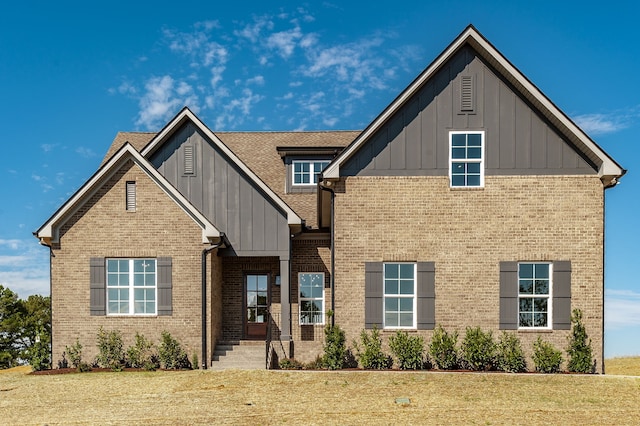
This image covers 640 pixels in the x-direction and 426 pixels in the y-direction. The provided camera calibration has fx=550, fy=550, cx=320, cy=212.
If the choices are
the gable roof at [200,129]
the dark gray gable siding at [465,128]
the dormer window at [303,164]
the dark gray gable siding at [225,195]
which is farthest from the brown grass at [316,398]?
the dormer window at [303,164]

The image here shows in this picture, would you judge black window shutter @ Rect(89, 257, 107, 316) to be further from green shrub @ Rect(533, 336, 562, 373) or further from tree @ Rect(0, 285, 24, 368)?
tree @ Rect(0, 285, 24, 368)

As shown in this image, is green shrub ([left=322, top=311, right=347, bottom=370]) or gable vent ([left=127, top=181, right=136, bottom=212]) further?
gable vent ([left=127, top=181, right=136, bottom=212])

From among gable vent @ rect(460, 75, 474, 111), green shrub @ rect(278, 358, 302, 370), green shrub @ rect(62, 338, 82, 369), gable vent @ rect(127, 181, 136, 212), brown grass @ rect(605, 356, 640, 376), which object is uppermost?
gable vent @ rect(460, 75, 474, 111)

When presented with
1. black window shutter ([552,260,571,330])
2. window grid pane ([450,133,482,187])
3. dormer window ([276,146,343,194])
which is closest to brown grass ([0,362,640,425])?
black window shutter ([552,260,571,330])

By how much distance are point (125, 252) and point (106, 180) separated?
216 centimetres

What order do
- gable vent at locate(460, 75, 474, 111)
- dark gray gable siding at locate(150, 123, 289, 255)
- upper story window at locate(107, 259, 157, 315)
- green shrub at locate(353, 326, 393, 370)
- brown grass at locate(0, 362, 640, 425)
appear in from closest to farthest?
brown grass at locate(0, 362, 640, 425) < green shrub at locate(353, 326, 393, 370) < gable vent at locate(460, 75, 474, 111) < upper story window at locate(107, 259, 157, 315) < dark gray gable siding at locate(150, 123, 289, 255)

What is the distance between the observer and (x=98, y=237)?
16016mm

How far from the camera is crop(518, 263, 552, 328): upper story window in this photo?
15.4 m

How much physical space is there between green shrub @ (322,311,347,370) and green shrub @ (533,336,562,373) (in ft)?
17.2

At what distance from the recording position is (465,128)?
15.6m

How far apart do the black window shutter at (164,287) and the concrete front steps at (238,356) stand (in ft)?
6.69

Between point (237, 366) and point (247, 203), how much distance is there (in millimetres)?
4878

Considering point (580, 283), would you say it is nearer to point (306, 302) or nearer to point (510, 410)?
point (510, 410)

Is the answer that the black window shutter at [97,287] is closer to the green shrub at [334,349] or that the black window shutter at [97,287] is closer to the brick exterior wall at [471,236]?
the green shrub at [334,349]
